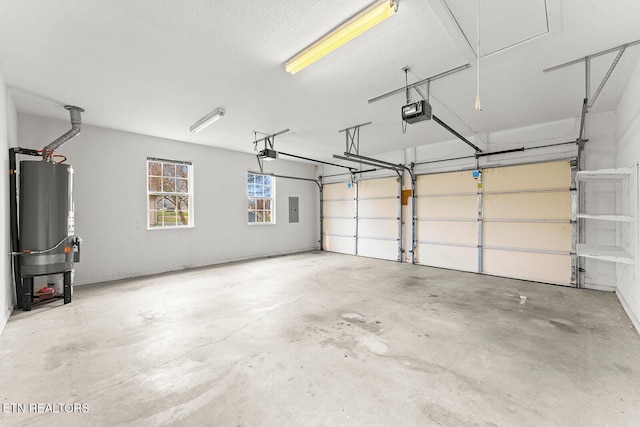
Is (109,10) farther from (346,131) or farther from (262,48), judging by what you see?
(346,131)

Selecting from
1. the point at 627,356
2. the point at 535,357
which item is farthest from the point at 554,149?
the point at 535,357

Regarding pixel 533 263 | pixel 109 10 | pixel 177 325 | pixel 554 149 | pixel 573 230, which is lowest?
pixel 177 325

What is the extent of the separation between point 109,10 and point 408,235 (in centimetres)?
637

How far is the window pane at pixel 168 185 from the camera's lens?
569 centimetres

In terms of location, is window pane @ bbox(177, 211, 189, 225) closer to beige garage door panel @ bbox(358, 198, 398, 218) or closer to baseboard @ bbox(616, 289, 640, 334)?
beige garage door panel @ bbox(358, 198, 398, 218)

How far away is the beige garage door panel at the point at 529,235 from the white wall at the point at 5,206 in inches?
288

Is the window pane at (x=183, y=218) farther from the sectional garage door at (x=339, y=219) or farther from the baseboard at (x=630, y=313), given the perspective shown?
A: the baseboard at (x=630, y=313)

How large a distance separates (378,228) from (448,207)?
191 centimetres

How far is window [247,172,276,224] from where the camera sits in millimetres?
7219

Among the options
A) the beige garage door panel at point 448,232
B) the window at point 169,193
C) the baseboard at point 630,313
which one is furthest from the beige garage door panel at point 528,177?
the window at point 169,193

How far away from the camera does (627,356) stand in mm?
2326

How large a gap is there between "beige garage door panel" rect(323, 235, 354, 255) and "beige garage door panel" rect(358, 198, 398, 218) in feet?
3.02

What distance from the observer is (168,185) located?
5.79m

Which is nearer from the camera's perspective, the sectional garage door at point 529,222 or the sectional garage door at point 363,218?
the sectional garage door at point 529,222
